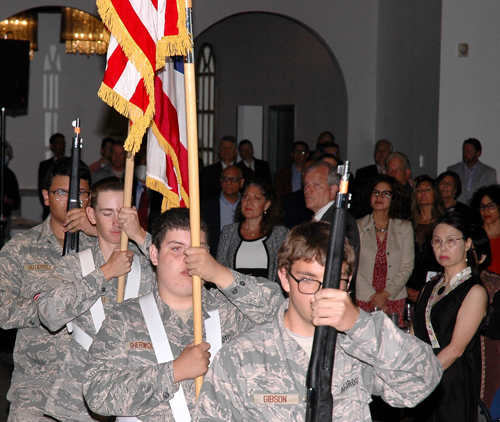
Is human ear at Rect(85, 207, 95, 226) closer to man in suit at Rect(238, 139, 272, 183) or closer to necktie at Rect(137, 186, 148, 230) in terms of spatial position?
necktie at Rect(137, 186, 148, 230)

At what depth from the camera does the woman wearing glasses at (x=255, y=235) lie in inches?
208

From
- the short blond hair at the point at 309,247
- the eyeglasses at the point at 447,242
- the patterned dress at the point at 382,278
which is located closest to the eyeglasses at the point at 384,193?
the patterned dress at the point at 382,278

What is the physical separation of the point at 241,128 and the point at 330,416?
41.9 ft

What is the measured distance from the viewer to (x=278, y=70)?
14031mm

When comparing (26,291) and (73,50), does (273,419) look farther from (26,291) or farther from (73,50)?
(73,50)

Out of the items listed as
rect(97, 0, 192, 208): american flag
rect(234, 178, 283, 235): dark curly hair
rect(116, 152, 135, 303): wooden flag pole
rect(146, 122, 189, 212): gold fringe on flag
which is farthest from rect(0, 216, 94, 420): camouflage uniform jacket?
rect(234, 178, 283, 235): dark curly hair

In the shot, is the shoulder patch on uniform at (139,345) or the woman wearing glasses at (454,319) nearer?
the shoulder patch on uniform at (139,345)

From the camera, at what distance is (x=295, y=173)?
996 centimetres

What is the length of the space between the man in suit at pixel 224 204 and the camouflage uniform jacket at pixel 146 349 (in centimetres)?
356

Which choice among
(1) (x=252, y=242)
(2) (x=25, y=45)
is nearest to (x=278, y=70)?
(2) (x=25, y=45)

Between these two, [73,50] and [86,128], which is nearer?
[73,50]

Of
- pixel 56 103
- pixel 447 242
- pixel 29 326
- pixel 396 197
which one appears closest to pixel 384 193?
pixel 396 197

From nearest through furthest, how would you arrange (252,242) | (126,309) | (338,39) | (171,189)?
1. (126,309)
2. (171,189)
3. (252,242)
4. (338,39)

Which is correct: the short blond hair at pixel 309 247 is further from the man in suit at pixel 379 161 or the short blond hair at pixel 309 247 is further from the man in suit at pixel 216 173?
the man in suit at pixel 379 161
